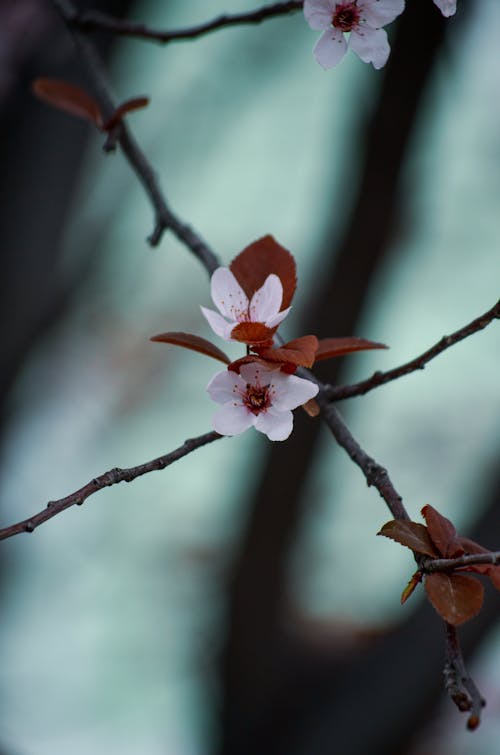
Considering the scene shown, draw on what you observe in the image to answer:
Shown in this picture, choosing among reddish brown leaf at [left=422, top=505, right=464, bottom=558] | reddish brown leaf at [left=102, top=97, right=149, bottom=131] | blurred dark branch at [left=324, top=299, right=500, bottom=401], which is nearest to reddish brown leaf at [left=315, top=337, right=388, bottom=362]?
blurred dark branch at [left=324, top=299, right=500, bottom=401]

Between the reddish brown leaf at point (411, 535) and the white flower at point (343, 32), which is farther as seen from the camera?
the white flower at point (343, 32)

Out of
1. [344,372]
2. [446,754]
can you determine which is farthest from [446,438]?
[344,372]

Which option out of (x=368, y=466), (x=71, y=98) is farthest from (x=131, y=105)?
(x=368, y=466)

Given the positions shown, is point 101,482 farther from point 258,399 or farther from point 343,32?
point 343,32

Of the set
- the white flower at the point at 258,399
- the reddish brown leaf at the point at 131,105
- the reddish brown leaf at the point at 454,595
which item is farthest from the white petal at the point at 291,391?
the reddish brown leaf at the point at 131,105

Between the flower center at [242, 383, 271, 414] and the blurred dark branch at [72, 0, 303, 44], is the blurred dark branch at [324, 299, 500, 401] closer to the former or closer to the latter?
the flower center at [242, 383, 271, 414]

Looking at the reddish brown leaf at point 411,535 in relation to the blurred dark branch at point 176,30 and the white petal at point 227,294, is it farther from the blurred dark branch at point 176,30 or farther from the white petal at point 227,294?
the blurred dark branch at point 176,30

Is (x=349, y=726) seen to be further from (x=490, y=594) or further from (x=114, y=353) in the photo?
(x=114, y=353)
